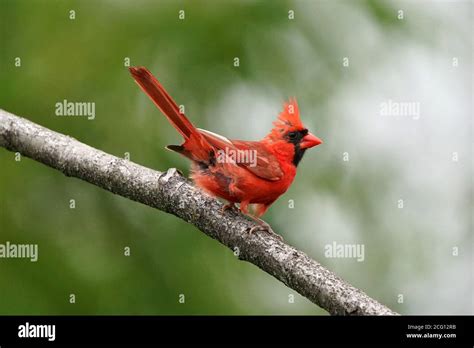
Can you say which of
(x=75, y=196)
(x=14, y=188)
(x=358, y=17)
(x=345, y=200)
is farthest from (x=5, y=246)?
(x=358, y=17)

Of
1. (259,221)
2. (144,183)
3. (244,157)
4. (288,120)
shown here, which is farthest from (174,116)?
(288,120)

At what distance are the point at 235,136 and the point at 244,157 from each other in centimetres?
64

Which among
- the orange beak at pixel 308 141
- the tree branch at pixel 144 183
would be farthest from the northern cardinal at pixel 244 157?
the tree branch at pixel 144 183

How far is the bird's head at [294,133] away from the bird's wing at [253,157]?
172 mm

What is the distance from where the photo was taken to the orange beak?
4.65 meters

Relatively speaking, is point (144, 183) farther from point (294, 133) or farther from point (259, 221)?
point (294, 133)

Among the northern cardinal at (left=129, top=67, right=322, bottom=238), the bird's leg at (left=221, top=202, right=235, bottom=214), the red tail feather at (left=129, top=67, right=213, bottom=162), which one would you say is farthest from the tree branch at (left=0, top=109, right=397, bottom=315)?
the red tail feather at (left=129, top=67, right=213, bottom=162)

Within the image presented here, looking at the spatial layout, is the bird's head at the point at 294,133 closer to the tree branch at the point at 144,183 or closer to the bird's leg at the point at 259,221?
the bird's leg at the point at 259,221

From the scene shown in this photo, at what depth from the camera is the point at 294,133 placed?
184 inches

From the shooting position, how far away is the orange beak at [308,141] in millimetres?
4648

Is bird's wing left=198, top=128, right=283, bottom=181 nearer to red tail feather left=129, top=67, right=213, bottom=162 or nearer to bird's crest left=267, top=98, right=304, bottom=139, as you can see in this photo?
red tail feather left=129, top=67, right=213, bottom=162

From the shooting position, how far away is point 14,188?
445 cm

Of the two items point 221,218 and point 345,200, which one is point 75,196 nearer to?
point 221,218
